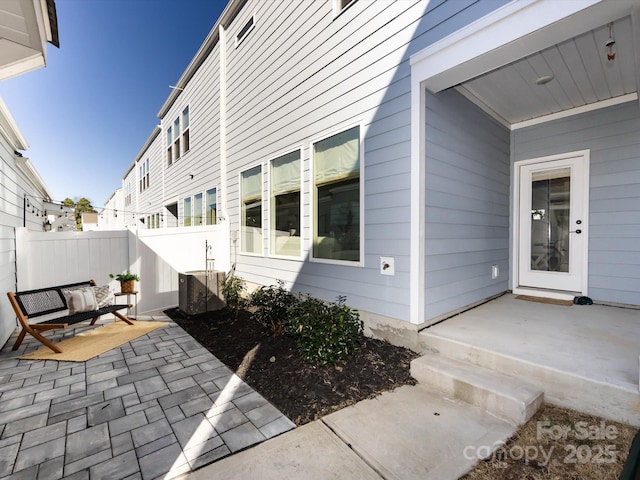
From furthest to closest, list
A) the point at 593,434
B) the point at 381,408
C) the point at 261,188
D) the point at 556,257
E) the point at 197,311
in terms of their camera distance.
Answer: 1. the point at 261,188
2. the point at 197,311
3. the point at 556,257
4. the point at 381,408
5. the point at 593,434

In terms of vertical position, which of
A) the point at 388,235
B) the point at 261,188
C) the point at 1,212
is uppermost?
Answer: the point at 261,188

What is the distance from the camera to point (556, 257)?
173 inches

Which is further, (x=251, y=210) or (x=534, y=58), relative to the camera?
(x=251, y=210)

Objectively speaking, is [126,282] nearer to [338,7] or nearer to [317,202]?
[317,202]

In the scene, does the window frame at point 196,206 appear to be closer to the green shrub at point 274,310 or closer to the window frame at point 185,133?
the window frame at point 185,133

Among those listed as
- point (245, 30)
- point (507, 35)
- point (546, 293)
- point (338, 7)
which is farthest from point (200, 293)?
point (546, 293)

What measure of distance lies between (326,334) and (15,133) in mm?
5711

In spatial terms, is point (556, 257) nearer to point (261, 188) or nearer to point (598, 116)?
point (598, 116)

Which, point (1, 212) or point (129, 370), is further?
point (1, 212)

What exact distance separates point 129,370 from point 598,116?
660 centimetres

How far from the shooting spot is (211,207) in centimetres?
763

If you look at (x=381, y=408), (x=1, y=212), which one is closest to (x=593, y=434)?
(x=381, y=408)

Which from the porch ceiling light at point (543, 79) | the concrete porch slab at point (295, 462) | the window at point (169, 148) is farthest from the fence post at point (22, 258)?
the porch ceiling light at point (543, 79)

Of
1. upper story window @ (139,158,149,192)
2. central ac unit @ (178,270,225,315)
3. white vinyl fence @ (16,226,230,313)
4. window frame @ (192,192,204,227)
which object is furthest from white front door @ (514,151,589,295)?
upper story window @ (139,158,149,192)
